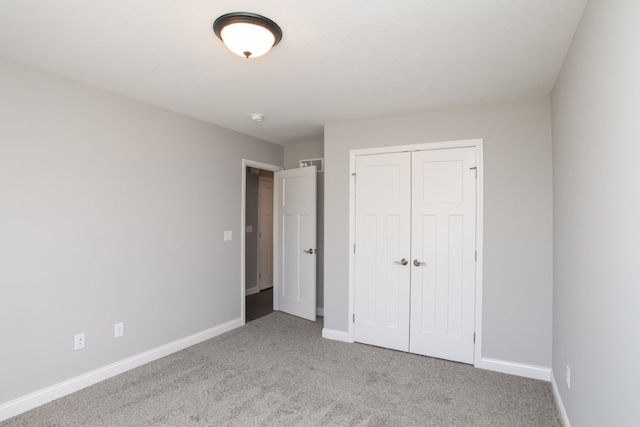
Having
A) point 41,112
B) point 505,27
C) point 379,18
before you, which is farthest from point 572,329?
point 41,112

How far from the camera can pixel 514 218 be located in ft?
9.65

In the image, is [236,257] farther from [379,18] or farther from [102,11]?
[379,18]

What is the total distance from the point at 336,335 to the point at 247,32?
3129 millimetres

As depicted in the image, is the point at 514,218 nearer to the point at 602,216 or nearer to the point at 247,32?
the point at 602,216

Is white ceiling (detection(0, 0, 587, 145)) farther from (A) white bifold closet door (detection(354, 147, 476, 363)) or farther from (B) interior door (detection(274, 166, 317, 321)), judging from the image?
(B) interior door (detection(274, 166, 317, 321))

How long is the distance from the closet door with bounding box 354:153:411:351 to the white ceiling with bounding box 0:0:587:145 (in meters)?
0.70

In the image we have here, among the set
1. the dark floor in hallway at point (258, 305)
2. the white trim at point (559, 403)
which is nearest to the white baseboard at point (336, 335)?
the dark floor in hallway at point (258, 305)

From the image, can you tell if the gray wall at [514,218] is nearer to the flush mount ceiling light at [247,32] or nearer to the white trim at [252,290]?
the flush mount ceiling light at [247,32]

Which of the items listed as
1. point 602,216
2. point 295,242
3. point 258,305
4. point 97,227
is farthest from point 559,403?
point 258,305

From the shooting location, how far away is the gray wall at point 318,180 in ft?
15.3

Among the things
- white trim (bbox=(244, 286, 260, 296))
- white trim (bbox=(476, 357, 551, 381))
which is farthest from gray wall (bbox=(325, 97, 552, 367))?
white trim (bbox=(244, 286, 260, 296))

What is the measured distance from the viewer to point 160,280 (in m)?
3.27

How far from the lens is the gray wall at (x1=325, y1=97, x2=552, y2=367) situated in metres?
2.84

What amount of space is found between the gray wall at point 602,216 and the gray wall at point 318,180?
9.51 feet
